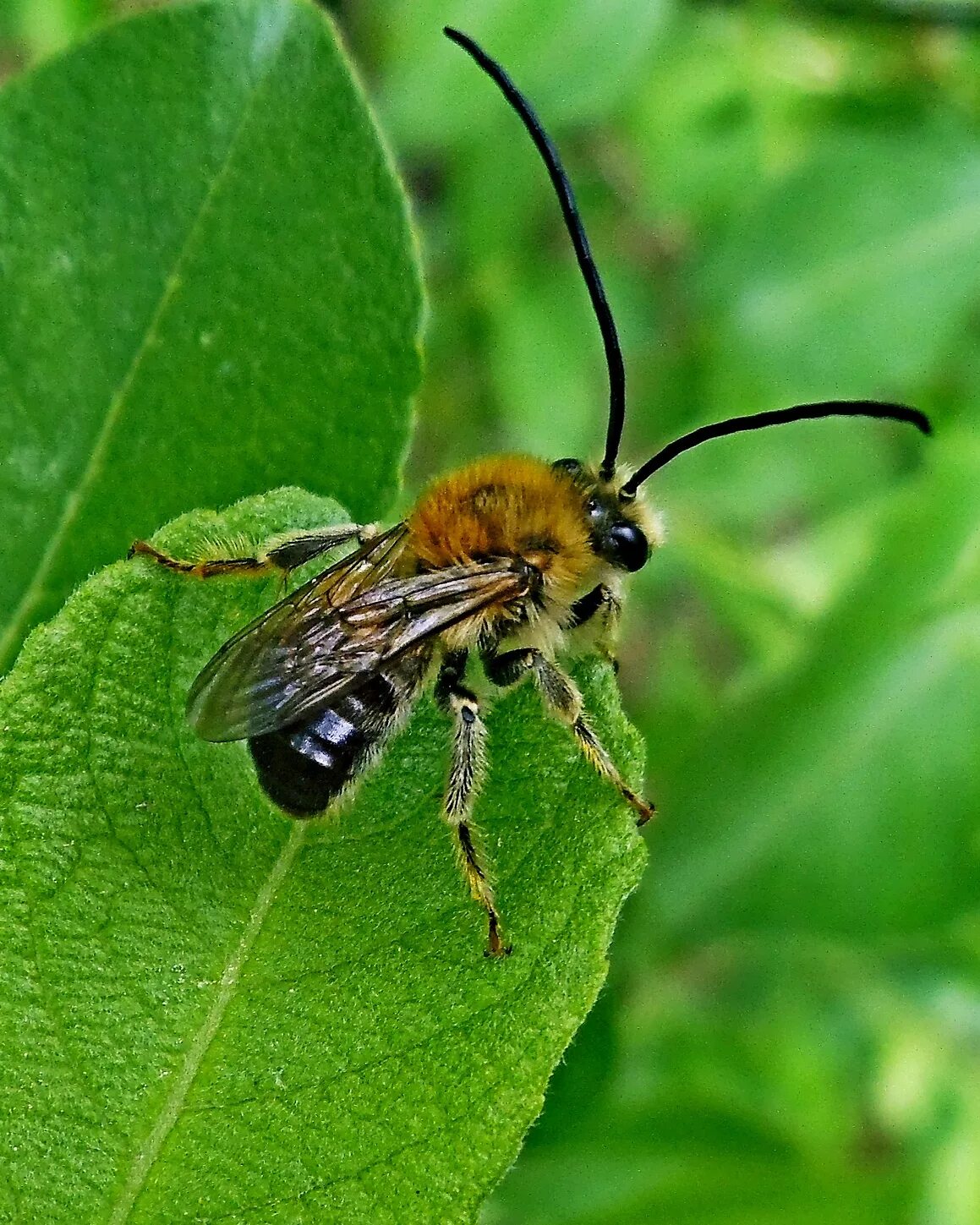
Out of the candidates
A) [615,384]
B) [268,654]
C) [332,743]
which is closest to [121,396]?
[268,654]

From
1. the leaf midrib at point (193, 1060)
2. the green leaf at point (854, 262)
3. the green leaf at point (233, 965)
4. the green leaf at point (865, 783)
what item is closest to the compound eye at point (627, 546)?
the green leaf at point (865, 783)

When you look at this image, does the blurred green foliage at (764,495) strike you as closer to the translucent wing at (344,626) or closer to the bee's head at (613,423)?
the bee's head at (613,423)

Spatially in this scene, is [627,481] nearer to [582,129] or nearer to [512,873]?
[512,873]

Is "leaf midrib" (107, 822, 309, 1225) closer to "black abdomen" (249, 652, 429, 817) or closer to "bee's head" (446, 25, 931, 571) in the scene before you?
"black abdomen" (249, 652, 429, 817)

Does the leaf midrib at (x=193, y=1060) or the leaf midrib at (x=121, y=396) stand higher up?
the leaf midrib at (x=121, y=396)

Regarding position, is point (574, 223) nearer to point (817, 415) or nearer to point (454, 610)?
point (817, 415)

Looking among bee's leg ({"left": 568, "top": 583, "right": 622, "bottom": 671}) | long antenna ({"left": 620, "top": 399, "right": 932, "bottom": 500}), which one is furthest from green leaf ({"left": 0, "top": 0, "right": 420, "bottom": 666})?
bee's leg ({"left": 568, "top": 583, "right": 622, "bottom": 671})

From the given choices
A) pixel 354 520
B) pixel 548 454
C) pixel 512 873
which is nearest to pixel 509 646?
pixel 354 520
